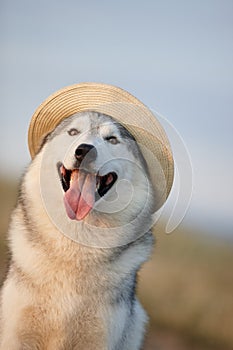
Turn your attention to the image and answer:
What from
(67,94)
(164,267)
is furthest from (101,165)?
(164,267)

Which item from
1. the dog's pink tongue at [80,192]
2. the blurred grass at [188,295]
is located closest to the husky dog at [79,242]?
the dog's pink tongue at [80,192]

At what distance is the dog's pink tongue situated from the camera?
8.68 ft

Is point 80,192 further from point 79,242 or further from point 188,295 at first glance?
point 188,295

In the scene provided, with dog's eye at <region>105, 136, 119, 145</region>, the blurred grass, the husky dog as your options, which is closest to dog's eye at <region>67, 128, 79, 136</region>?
the husky dog

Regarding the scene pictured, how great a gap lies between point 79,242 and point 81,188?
0.80ft

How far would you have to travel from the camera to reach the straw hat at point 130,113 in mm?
2789

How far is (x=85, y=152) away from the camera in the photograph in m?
2.58

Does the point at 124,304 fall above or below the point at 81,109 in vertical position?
below

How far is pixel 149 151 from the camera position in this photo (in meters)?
2.81

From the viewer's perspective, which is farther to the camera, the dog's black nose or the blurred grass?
the blurred grass

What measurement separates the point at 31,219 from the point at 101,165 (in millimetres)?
387

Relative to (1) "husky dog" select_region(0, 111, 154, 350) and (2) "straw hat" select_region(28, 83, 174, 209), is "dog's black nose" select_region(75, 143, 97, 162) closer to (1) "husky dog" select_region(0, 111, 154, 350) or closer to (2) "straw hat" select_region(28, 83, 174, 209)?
(1) "husky dog" select_region(0, 111, 154, 350)

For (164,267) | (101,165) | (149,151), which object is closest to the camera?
(101,165)

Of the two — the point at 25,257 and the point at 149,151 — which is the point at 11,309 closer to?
the point at 25,257
